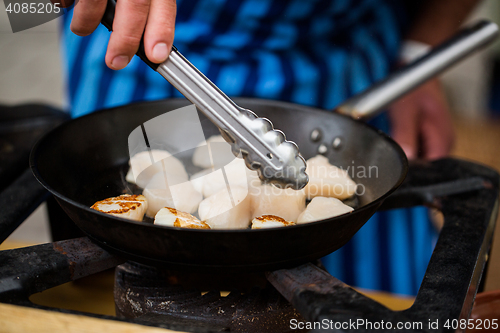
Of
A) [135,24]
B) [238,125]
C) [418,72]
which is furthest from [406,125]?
[135,24]

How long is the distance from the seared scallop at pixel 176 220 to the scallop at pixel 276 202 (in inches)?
4.2

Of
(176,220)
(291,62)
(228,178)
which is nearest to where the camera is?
(176,220)

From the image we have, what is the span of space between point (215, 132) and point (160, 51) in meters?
0.37

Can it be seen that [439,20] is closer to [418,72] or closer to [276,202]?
[418,72]

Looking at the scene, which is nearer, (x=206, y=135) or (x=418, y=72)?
(x=206, y=135)

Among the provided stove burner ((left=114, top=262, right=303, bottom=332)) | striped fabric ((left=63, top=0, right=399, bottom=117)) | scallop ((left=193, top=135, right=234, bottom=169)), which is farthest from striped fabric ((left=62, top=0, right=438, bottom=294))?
stove burner ((left=114, top=262, right=303, bottom=332))

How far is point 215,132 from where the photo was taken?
0.92m

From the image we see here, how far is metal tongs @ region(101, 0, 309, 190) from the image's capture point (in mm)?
581

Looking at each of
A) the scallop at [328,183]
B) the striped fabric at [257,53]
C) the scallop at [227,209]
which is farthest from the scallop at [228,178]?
the striped fabric at [257,53]

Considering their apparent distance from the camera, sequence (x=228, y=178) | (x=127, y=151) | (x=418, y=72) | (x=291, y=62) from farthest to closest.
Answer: (x=291, y=62)
(x=418, y=72)
(x=127, y=151)
(x=228, y=178)

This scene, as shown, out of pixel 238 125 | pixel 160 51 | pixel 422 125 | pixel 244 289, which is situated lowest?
pixel 244 289

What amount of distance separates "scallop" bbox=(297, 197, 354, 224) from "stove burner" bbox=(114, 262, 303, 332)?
133mm

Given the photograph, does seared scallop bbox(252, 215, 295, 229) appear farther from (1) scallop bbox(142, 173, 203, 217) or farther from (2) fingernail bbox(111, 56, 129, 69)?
(2) fingernail bbox(111, 56, 129, 69)

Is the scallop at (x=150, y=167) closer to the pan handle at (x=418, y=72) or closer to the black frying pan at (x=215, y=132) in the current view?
the black frying pan at (x=215, y=132)
